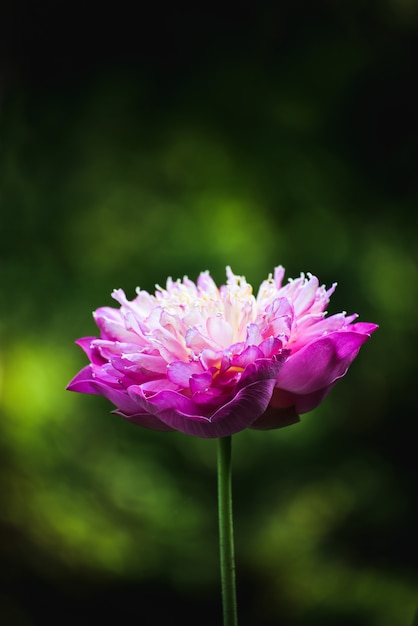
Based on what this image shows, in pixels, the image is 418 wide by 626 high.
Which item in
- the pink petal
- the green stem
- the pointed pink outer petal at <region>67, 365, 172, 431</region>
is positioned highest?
the pink petal

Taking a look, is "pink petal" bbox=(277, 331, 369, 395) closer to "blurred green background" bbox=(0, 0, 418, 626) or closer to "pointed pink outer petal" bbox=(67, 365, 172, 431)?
"pointed pink outer petal" bbox=(67, 365, 172, 431)

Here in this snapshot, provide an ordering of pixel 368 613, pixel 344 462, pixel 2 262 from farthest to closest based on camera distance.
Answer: pixel 2 262 → pixel 344 462 → pixel 368 613

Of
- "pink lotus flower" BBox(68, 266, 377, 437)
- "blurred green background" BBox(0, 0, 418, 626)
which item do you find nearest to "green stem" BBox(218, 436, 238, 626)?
"pink lotus flower" BBox(68, 266, 377, 437)

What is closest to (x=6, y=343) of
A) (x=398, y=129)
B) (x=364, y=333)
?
(x=398, y=129)

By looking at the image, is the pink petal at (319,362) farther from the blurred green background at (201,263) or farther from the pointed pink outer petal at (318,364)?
the blurred green background at (201,263)

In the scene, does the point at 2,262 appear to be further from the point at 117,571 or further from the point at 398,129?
the point at 398,129

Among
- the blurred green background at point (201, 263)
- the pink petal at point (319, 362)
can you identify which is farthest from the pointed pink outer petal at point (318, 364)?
the blurred green background at point (201, 263)

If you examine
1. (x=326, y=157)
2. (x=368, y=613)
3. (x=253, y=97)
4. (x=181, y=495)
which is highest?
(x=253, y=97)
